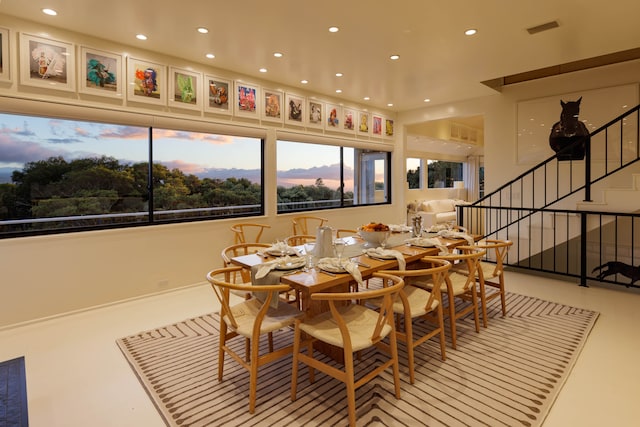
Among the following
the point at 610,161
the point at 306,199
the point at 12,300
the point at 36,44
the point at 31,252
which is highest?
the point at 36,44

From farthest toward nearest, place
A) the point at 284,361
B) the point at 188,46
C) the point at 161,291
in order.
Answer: the point at 161,291 → the point at 188,46 → the point at 284,361

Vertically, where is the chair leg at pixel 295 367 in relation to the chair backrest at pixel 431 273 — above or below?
below

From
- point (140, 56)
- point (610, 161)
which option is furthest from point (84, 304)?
point (610, 161)

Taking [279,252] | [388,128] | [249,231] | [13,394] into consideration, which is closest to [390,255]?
[279,252]

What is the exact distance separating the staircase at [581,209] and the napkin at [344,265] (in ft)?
12.1

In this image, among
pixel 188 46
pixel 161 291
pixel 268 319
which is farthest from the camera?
pixel 161 291

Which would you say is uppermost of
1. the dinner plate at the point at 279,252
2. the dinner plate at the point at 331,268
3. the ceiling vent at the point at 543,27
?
the ceiling vent at the point at 543,27

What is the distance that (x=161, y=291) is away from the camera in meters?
4.41

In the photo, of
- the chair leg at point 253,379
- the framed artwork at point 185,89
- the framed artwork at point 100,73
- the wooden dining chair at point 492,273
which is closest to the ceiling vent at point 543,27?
the wooden dining chair at point 492,273

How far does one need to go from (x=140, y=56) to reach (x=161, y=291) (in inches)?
112

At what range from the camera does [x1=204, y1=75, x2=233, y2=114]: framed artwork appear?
4656mm

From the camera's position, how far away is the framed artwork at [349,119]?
6605 mm

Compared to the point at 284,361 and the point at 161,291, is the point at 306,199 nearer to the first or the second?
the point at 161,291

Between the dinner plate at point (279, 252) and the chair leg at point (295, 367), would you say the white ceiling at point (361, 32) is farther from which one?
the chair leg at point (295, 367)
